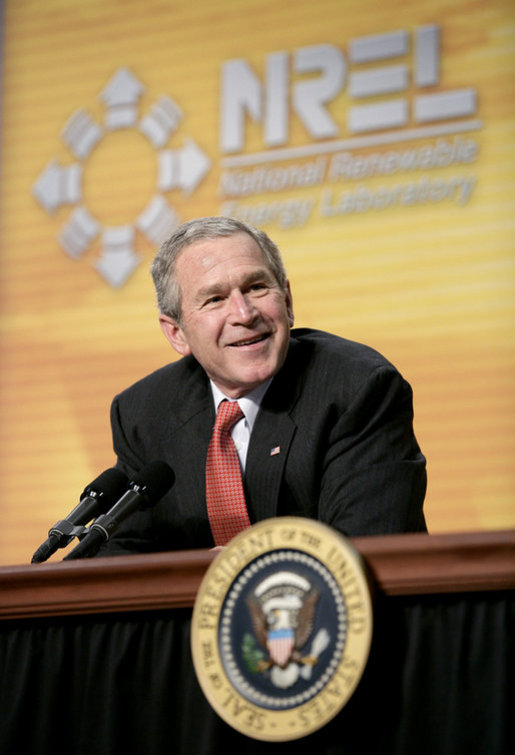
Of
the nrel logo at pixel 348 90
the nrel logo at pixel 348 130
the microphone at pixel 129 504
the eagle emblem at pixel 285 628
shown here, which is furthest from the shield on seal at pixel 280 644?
the nrel logo at pixel 348 90

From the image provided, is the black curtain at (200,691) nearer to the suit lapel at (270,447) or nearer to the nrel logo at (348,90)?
the suit lapel at (270,447)

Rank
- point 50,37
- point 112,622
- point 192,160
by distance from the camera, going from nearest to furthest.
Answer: point 112,622
point 192,160
point 50,37

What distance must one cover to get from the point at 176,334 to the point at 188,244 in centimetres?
20

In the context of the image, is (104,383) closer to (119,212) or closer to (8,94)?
(119,212)

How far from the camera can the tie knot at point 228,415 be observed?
2059 mm

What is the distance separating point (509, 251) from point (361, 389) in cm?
157

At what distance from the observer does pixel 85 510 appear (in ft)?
5.30

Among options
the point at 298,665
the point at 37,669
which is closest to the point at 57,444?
the point at 37,669

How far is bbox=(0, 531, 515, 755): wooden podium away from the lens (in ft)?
3.78

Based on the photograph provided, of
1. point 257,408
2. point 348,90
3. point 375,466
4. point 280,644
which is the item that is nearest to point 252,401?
point 257,408

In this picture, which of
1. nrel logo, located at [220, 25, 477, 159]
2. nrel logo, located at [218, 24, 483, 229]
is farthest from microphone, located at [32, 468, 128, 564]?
nrel logo, located at [220, 25, 477, 159]

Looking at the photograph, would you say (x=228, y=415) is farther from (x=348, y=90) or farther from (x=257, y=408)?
(x=348, y=90)

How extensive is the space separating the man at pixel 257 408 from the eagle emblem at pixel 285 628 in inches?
21.6

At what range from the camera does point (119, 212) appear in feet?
12.8
